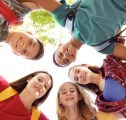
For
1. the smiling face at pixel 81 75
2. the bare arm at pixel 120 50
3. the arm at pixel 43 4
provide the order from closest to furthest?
1. the arm at pixel 43 4
2. the bare arm at pixel 120 50
3. the smiling face at pixel 81 75

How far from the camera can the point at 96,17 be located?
111 cm

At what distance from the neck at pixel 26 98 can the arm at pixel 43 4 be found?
373 millimetres

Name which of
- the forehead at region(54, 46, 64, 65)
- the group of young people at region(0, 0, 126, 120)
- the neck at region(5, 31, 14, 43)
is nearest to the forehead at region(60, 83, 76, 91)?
the group of young people at region(0, 0, 126, 120)

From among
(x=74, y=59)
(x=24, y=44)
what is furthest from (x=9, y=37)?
(x=74, y=59)

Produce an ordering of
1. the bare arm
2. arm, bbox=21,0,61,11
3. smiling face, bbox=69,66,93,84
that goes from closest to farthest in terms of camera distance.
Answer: arm, bbox=21,0,61,11 → the bare arm → smiling face, bbox=69,66,93,84

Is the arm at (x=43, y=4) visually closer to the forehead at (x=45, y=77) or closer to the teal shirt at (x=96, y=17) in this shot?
the teal shirt at (x=96, y=17)

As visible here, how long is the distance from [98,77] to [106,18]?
0.32 m

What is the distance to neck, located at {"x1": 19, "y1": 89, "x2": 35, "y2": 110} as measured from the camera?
4.04 feet

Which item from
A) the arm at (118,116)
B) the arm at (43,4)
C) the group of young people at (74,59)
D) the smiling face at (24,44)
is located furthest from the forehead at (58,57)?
the arm at (118,116)

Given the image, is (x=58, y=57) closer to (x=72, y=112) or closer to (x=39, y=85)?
(x=39, y=85)

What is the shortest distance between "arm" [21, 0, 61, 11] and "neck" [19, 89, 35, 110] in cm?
37

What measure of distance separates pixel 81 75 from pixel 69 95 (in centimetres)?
11

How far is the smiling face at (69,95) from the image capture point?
1.30 meters

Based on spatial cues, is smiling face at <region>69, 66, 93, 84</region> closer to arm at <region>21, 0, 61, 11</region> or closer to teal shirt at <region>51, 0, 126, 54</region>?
teal shirt at <region>51, 0, 126, 54</region>
